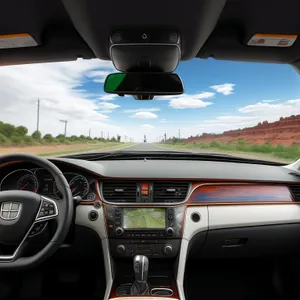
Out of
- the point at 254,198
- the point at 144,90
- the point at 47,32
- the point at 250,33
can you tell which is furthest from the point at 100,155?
the point at 250,33

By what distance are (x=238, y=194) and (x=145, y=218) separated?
0.81 meters

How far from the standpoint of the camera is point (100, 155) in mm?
3584

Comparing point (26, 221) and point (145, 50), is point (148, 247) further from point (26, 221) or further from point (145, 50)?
point (145, 50)

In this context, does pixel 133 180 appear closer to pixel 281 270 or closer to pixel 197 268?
pixel 197 268

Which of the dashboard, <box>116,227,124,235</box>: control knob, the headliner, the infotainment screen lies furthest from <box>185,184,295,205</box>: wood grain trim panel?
the headliner

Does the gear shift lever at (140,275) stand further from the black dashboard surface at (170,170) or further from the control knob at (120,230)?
the black dashboard surface at (170,170)

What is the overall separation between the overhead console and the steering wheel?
3.09 ft

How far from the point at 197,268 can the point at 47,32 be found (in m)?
2.60

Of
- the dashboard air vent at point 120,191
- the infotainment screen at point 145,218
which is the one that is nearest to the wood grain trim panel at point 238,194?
the infotainment screen at point 145,218

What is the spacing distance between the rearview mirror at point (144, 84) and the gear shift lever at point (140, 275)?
4.16 ft

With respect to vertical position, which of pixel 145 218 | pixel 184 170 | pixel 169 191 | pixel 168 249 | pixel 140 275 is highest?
pixel 184 170

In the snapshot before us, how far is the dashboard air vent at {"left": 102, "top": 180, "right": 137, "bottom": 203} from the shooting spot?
3.02m

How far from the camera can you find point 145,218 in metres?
2.95

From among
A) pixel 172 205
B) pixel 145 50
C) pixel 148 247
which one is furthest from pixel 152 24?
pixel 148 247
